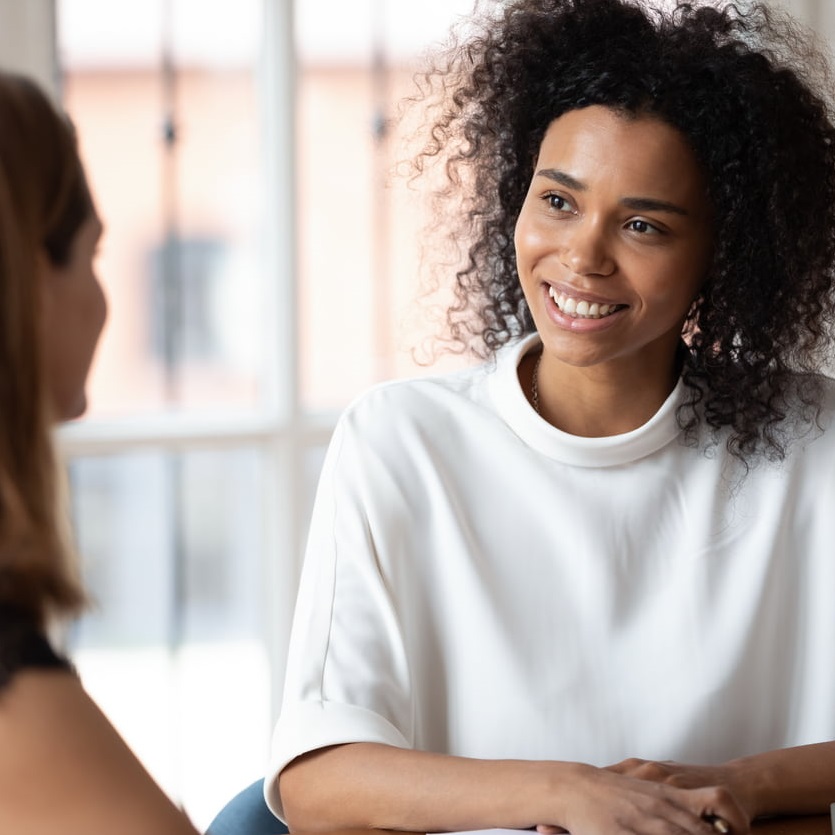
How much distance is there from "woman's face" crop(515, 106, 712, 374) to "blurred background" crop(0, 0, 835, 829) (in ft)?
4.24

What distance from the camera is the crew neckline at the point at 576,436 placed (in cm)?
184

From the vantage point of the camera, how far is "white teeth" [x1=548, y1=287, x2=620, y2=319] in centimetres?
177

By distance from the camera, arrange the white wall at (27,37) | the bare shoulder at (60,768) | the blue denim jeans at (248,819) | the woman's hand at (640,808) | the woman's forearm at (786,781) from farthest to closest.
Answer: the white wall at (27,37), the blue denim jeans at (248,819), the woman's forearm at (786,781), the woman's hand at (640,808), the bare shoulder at (60,768)

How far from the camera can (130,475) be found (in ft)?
10.8

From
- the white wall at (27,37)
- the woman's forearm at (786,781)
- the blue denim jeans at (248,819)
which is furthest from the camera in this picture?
the white wall at (27,37)

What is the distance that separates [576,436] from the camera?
6.11ft

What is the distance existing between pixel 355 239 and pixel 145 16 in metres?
0.76

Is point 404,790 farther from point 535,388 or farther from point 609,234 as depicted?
point 609,234

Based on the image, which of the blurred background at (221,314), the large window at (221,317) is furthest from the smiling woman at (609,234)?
the large window at (221,317)

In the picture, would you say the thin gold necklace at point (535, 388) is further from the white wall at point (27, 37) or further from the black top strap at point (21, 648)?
the white wall at point (27, 37)

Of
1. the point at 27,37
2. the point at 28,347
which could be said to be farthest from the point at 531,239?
the point at 27,37

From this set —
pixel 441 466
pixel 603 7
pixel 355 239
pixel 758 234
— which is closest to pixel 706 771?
pixel 441 466

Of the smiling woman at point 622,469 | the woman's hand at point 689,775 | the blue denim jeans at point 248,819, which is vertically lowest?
the blue denim jeans at point 248,819

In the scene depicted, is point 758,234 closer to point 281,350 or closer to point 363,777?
point 363,777
